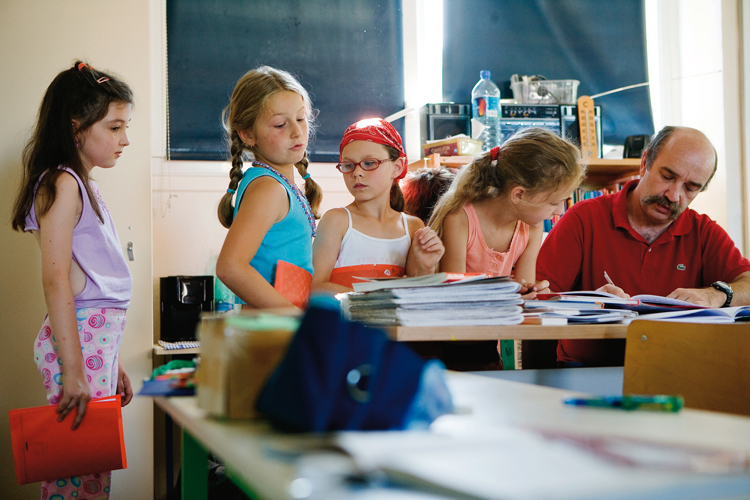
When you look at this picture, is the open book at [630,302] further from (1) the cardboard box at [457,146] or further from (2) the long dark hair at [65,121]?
(1) the cardboard box at [457,146]

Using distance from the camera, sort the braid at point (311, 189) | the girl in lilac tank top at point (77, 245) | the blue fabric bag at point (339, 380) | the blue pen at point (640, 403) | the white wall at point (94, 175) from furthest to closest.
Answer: the white wall at point (94, 175) < the braid at point (311, 189) < the girl in lilac tank top at point (77, 245) < the blue pen at point (640, 403) < the blue fabric bag at point (339, 380)

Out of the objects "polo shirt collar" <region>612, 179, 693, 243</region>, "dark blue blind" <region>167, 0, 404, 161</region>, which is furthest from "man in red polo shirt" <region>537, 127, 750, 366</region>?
"dark blue blind" <region>167, 0, 404, 161</region>

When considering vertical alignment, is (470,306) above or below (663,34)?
below

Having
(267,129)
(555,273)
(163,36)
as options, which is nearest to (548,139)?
(555,273)

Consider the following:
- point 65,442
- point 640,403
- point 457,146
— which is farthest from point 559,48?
point 640,403

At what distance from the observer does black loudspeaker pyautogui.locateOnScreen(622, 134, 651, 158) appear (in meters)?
3.22

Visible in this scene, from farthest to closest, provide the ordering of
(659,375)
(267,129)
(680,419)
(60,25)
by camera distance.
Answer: (60,25)
(267,129)
(659,375)
(680,419)

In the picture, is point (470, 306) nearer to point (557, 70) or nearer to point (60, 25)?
point (60, 25)

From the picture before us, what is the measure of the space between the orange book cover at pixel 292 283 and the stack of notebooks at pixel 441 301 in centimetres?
33

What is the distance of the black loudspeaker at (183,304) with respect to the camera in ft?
8.74

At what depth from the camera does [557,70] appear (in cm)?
352

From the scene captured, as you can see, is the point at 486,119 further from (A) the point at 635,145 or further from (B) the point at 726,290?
(B) the point at 726,290

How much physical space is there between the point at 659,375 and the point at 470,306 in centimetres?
33

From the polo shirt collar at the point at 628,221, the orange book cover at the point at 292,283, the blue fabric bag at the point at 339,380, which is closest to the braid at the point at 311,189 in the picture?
the orange book cover at the point at 292,283
